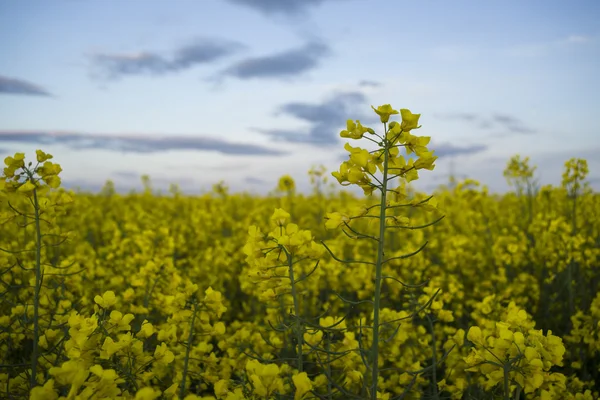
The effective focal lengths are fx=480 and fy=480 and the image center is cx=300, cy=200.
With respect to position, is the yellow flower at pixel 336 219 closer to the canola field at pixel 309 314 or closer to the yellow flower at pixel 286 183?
the canola field at pixel 309 314

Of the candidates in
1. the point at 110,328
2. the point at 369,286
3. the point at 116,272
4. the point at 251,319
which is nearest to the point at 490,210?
the point at 369,286

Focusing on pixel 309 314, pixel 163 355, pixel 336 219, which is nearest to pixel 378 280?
pixel 336 219

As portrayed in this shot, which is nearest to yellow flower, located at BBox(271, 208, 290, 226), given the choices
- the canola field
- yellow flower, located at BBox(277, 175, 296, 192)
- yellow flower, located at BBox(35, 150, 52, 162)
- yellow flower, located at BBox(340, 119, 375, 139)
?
the canola field

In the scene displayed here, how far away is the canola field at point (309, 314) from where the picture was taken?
2008 millimetres

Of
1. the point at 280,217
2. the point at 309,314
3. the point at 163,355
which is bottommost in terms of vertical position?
the point at 309,314

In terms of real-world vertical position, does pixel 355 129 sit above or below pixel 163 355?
above

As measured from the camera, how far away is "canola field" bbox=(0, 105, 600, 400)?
79.0 inches

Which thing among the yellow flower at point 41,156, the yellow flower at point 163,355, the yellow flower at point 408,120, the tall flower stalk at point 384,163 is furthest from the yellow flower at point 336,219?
the yellow flower at point 41,156

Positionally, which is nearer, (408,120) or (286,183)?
(408,120)

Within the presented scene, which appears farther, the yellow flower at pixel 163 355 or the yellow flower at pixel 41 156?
the yellow flower at pixel 41 156

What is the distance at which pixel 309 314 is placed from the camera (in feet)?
16.5

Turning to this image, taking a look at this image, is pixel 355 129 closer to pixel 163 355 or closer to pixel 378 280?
pixel 378 280

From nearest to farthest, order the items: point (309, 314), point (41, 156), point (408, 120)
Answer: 1. point (408, 120)
2. point (41, 156)
3. point (309, 314)

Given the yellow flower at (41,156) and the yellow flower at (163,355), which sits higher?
the yellow flower at (41,156)
